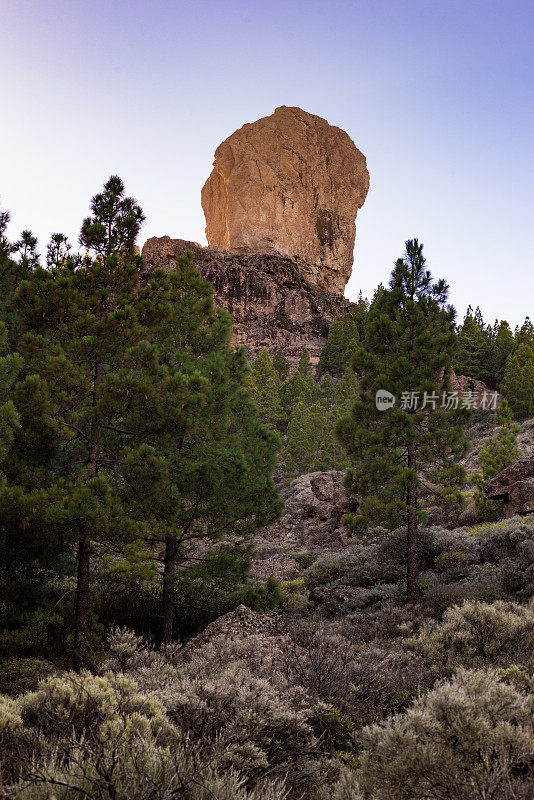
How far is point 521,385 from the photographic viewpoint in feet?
130

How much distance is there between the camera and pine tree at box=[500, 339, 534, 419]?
39.4 meters

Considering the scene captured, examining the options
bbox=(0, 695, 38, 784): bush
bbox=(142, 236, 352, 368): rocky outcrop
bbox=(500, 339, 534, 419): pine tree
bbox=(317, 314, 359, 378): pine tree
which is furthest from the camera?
bbox=(142, 236, 352, 368): rocky outcrop

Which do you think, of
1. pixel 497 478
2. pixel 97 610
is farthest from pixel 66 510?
pixel 497 478

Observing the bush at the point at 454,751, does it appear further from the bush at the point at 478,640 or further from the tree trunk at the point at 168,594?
the tree trunk at the point at 168,594

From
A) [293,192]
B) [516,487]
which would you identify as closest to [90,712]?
[516,487]

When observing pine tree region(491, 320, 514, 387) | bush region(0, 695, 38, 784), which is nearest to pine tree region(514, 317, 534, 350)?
pine tree region(491, 320, 514, 387)

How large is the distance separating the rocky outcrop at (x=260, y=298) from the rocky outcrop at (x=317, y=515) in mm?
51522

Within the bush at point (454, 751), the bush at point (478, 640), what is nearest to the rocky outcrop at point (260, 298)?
the bush at point (478, 640)

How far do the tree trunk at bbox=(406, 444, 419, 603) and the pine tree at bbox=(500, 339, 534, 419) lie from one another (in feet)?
105

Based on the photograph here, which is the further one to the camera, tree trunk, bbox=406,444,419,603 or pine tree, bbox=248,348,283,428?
pine tree, bbox=248,348,283,428

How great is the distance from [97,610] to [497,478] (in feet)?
46.7

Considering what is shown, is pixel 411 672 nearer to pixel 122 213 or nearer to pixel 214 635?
pixel 214 635

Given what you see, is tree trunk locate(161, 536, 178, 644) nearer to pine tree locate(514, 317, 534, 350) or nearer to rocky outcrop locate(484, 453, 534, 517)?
rocky outcrop locate(484, 453, 534, 517)

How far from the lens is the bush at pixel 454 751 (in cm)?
286
